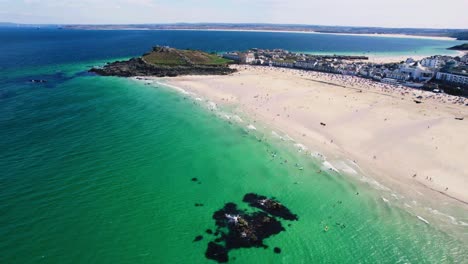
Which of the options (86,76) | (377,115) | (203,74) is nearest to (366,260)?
(377,115)

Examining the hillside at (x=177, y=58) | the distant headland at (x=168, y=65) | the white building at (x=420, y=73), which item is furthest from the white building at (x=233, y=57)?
the white building at (x=420, y=73)

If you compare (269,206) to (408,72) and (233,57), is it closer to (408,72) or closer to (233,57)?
(408,72)

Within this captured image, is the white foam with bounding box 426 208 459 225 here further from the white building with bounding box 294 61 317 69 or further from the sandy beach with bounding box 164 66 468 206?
the white building with bounding box 294 61 317 69

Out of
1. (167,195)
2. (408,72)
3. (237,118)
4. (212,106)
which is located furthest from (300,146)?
(408,72)

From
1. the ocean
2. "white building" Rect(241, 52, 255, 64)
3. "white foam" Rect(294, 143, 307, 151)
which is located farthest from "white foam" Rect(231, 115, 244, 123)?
"white building" Rect(241, 52, 255, 64)

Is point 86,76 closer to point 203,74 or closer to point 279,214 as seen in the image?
point 203,74
